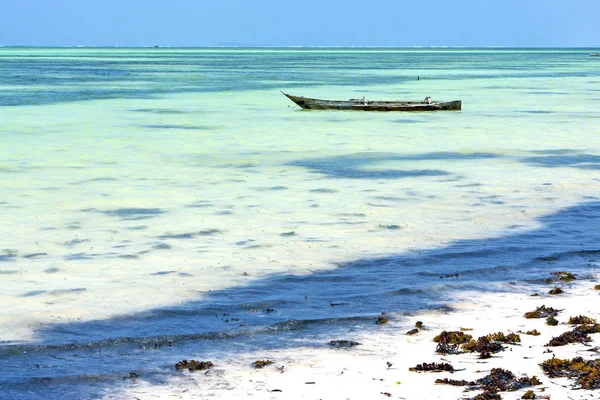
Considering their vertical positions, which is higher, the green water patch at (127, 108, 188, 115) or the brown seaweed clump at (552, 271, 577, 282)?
the brown seaweed clump at (552, 271, 577, 282)

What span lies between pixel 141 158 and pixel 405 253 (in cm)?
1167

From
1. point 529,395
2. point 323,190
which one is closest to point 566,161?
point 323,190

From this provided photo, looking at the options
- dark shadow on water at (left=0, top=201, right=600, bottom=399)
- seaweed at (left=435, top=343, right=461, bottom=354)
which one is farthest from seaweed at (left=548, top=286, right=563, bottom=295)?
seaweed at (left=435, top=343, right=461, bottom=354)

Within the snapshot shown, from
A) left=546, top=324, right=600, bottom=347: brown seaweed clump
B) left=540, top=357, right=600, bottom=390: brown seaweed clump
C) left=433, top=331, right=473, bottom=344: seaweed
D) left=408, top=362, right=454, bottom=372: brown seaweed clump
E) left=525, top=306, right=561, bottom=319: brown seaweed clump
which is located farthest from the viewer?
left=525, top=306, right=561, bottom=319: brown seaweed clump

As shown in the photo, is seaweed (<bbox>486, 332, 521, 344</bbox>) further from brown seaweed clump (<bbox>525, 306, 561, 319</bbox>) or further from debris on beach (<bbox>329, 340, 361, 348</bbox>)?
debris on beach (<bbox>329, 340, 361, 348</bbox>)

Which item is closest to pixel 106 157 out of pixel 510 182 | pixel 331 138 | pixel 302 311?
pixel 331 138

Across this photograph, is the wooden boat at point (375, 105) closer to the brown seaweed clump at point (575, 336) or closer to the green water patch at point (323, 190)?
the green water patch at point (323, 190)

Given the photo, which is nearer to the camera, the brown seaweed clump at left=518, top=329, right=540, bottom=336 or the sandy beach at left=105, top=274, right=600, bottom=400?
the sandy beach at left=105, top=274, right=600, bottom=400

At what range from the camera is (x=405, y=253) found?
11992 mm

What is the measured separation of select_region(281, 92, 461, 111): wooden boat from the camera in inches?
1474

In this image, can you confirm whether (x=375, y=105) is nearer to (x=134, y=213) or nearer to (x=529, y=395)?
(x=134, y=213)

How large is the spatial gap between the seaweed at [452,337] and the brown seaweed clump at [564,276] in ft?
8.87

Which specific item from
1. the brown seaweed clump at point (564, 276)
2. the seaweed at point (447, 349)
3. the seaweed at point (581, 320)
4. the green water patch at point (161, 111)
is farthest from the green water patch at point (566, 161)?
the green water patch at point (161, 111)

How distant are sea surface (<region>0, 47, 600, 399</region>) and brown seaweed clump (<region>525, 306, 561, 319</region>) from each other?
1.04 m
